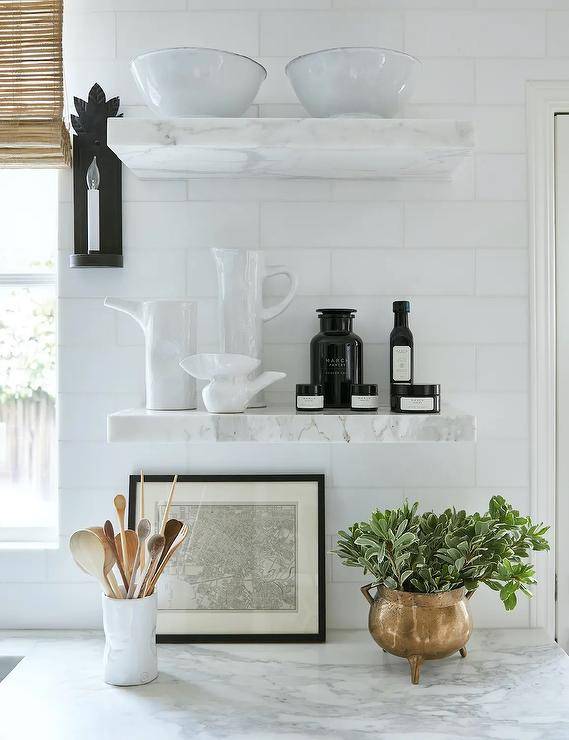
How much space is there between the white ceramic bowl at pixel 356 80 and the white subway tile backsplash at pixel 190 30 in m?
0.27

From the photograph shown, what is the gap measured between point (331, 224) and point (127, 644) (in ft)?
3.03

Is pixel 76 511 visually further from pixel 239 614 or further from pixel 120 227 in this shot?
pixel 120 227

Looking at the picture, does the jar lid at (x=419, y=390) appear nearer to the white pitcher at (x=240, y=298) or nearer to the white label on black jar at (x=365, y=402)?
the white label on black jar at (x=365, y=402)

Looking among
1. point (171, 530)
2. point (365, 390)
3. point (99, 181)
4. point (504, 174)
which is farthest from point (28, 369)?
point (504, 174)

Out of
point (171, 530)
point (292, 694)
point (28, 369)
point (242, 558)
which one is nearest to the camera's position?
point (292, 694)

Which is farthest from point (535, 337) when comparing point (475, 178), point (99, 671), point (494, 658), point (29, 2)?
point (29, 2)

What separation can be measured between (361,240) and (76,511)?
84 cm

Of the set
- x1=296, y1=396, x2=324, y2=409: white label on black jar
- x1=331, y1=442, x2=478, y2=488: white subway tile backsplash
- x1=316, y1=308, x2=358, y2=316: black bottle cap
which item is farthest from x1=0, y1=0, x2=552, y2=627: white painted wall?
x1=296, y1=396, x2=324, y2=409: white label on black jar

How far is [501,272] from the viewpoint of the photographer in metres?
1.56

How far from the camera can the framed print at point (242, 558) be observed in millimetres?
1507

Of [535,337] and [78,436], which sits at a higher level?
[535,337]

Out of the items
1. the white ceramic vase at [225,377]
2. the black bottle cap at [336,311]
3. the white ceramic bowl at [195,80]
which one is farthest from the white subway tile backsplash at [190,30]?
the white ceramic vase at [225,377]

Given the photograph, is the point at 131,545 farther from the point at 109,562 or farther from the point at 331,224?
the point at 331,224

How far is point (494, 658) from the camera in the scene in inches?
55.1
